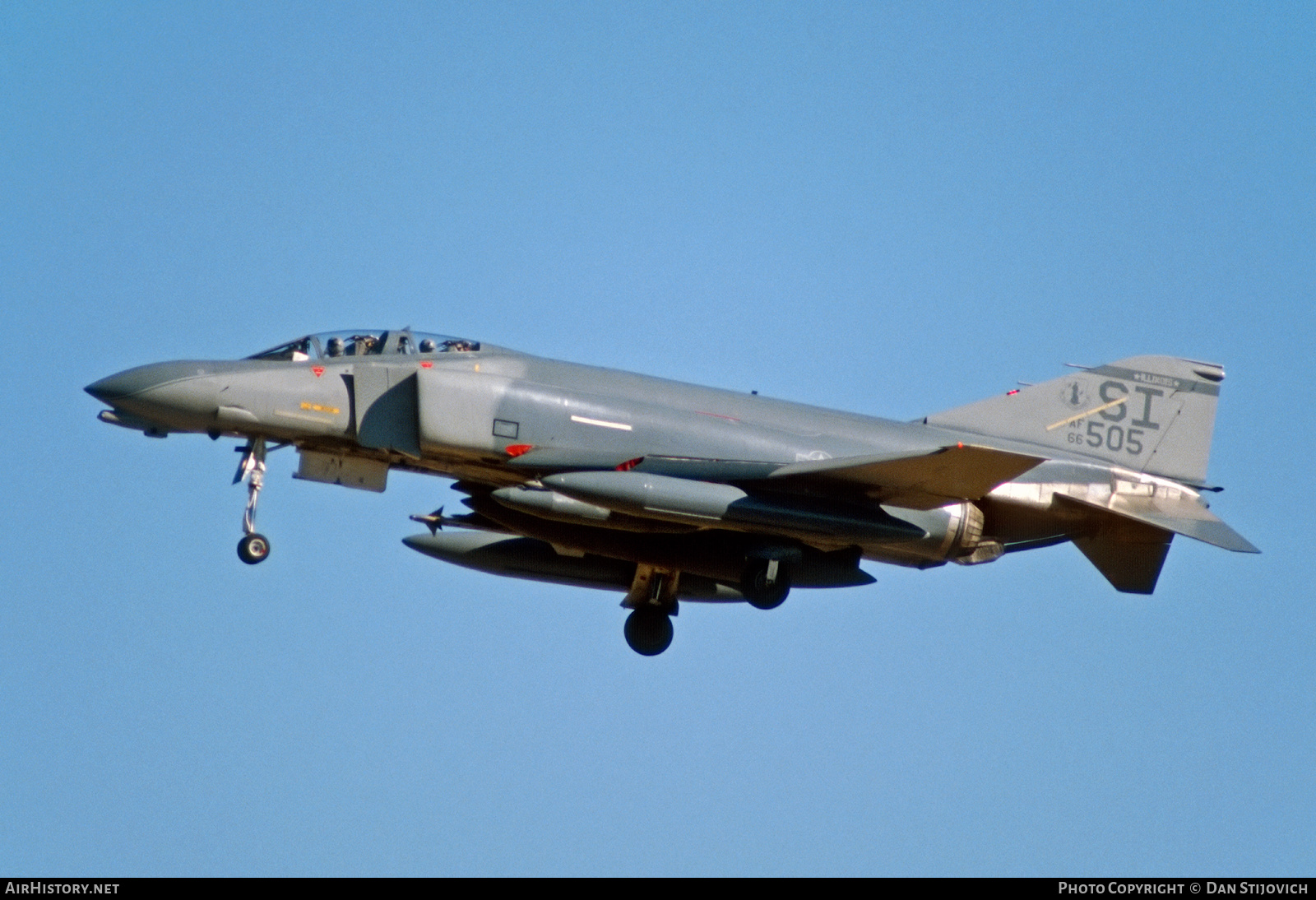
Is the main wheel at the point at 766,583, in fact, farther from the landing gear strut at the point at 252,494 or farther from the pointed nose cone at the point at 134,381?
the pointed nose cone at the point at 134,381

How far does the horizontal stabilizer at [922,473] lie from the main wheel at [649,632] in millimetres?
3100

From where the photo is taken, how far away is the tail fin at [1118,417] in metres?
17.0

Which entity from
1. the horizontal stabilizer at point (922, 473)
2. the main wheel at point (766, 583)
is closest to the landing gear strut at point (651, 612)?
the main wheel at point (766, 583)

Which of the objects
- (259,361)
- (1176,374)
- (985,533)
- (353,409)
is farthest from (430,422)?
(1176,374)

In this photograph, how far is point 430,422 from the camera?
1488 cm

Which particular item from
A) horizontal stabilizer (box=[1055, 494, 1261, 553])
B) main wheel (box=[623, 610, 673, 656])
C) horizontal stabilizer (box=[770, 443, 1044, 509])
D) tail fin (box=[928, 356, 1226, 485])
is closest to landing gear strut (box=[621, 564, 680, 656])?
main wheel (box=[623, 610, 673, 656])

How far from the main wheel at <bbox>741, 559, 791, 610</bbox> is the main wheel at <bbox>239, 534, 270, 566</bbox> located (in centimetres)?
453

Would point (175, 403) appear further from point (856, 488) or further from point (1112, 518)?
point (1112, 518)

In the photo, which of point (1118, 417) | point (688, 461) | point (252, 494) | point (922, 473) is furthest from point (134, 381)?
point (1118, 417)
